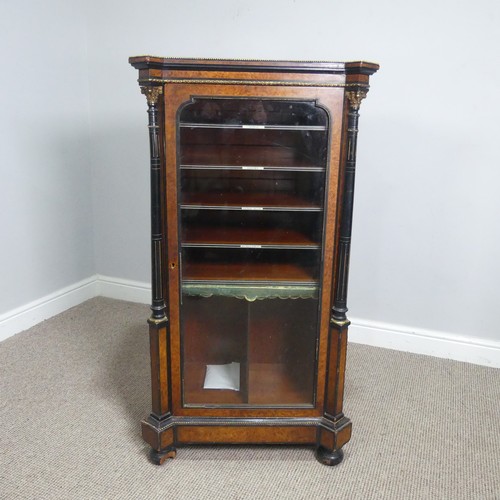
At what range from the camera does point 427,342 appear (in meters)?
2.17

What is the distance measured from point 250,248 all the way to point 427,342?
3.62 ft

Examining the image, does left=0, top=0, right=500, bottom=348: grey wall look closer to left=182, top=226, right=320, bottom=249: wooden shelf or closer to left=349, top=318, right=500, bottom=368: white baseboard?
left=349, top=318, right=500, bottom=368: white baseboard

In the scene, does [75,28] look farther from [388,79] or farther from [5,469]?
[5,469]

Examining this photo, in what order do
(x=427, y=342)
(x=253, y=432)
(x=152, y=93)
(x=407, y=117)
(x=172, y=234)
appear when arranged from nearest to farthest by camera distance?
(x=152, y=93) < (x=172, y=234) < (x=253, y=432) < (x=407, y=117) < (x=427, y=342)

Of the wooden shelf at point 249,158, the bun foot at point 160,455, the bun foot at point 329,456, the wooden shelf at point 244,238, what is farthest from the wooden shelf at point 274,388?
the wooden shelf at point 249,158

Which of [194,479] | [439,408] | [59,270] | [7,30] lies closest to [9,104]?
[7,30]

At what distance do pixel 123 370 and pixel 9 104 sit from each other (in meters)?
1.16

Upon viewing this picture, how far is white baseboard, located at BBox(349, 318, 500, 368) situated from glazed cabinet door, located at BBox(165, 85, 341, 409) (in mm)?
805

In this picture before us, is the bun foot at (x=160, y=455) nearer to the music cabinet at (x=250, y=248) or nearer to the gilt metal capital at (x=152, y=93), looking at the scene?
the music cabinet at (x=250, y=248)

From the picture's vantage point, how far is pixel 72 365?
1.99 metres

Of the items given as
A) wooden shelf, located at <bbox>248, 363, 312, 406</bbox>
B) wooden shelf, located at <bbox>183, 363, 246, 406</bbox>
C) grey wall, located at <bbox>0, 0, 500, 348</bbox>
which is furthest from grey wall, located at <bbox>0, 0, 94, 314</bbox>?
wooden shelf, located at <bbox>248, 363, 312, 406</bbox>

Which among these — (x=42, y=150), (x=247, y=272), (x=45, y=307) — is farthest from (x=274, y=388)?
(x=42, y=150)

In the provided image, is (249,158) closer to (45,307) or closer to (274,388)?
(274,388)

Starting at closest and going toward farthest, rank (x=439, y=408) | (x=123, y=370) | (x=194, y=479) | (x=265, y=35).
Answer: (x=194, y=479) → (x=439, y=408) → (x=123, y=370) → (x=265, y=35)
